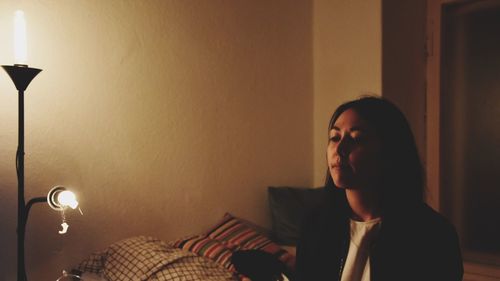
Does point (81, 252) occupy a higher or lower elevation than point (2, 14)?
lower

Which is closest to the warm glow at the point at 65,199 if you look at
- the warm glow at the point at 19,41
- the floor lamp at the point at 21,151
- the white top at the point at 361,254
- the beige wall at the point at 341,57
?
the floor lamp at the point at 21,151

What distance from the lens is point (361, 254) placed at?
1.14 m

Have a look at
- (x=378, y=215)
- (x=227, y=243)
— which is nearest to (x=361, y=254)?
(x=378, y=215)

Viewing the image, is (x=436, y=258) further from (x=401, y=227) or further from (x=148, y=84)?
(x=148, y=84)

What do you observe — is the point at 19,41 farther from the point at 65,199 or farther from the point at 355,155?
the point at 355,155

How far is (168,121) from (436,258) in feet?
5.04

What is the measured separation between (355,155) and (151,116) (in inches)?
52.4

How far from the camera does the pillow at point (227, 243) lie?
2.04 meters

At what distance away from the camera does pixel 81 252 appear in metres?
1.92

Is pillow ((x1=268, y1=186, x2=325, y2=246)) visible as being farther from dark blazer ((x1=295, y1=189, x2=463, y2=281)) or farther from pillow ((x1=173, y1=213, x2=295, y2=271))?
dark blazer ((x1=295, y1=189, x2=463, y2=281))

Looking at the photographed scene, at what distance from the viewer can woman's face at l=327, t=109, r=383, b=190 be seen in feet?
3.66

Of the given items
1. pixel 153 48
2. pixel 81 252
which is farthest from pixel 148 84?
pixel 81 252

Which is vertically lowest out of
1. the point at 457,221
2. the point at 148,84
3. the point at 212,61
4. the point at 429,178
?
the point at 457,221

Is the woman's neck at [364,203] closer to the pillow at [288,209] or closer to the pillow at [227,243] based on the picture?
the pillow at [227,243]
